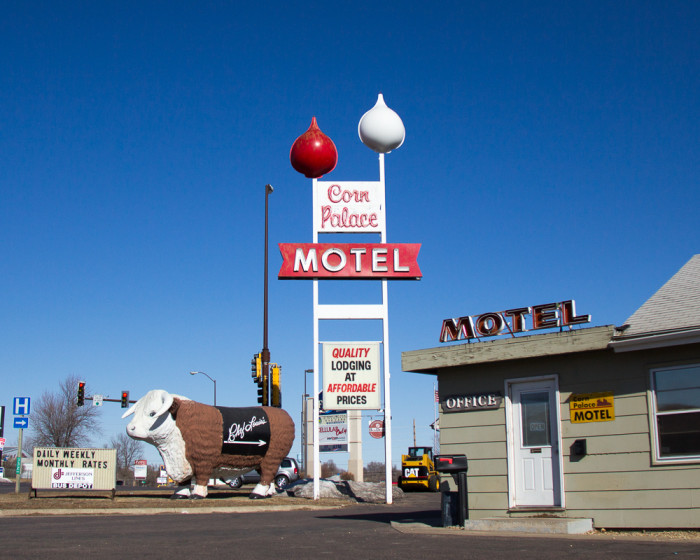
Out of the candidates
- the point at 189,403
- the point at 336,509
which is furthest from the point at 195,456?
the point at 336,509

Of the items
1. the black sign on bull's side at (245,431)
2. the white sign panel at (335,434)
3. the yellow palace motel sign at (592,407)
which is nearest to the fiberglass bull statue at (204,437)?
the black sign on bull's side at (245,431)

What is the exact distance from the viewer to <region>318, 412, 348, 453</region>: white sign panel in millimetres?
41188

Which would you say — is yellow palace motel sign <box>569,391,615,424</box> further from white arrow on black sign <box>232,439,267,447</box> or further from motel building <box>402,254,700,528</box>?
white arrow on black sign <box>232,439,267,447</box>

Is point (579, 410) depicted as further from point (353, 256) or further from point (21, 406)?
point (21, 406)

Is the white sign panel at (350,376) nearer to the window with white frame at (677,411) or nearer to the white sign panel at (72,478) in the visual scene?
the white sign panel at (72,478)

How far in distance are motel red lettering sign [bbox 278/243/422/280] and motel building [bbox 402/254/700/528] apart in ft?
26.0

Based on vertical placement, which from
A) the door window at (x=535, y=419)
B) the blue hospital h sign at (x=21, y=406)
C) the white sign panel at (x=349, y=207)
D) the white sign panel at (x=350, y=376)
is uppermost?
the white sign panel at (x=349, y=207)

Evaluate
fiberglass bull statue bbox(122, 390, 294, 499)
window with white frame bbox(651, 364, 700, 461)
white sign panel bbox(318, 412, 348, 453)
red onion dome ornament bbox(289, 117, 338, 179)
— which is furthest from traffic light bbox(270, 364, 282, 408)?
window with white frame bbox(651, 364, 700, 461)

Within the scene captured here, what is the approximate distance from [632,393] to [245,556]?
261 inches

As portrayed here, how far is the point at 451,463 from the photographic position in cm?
1364

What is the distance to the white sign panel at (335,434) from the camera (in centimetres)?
4119

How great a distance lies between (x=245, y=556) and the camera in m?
9.59

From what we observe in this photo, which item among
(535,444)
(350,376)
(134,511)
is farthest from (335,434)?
(535,444)

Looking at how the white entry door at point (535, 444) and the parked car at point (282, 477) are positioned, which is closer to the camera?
the white entry door at point (535, 444)
